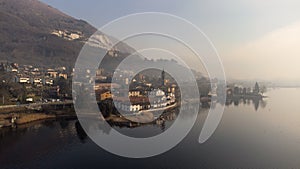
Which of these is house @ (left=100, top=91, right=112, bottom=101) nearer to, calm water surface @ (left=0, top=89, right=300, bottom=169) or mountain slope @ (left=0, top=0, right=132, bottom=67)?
calm water surface @ (left=0, top=89, right=300, bottom=169)

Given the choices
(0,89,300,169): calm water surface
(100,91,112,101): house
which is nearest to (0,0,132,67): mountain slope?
(100,91,112,101): house

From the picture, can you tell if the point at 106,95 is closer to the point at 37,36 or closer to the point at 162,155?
the point at 162,155

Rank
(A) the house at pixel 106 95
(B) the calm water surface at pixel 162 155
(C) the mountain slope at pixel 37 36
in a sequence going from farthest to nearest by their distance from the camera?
(C) the mountain slope at pixel 37 36 < (A) the house at pixel 106 95 < (B) the calm water surface at pixel 162 155

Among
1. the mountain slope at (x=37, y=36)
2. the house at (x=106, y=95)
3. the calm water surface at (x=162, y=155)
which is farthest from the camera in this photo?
the mountain slope at (x=37, y=36)

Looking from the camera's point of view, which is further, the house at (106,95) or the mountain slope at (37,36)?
the mountain slope at (37,36)

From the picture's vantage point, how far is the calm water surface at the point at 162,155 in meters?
4.28

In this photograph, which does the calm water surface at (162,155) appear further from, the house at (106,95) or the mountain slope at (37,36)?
the mountain slope at (37,36)

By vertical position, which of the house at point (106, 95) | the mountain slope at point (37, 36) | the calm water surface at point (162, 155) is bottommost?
the calm water surface at point (162, 155)

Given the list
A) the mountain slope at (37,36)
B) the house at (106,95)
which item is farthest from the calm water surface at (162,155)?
the mountain slope at (37,36)

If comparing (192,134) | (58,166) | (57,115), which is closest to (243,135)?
(192,134)

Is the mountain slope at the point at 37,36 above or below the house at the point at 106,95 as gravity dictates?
above

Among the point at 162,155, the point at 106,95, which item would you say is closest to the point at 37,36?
the point at 106,95

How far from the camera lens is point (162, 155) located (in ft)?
15.3

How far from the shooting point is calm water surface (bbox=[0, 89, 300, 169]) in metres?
4.28
